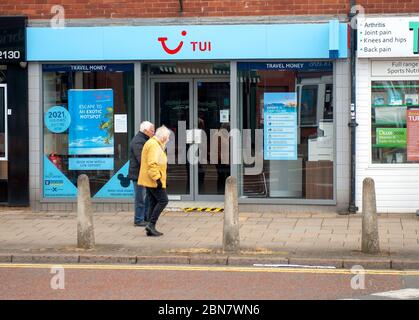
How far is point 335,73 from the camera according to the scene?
1350 centimetres

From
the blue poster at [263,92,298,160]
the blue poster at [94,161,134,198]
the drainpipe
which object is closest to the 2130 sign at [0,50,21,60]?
the blue poster at [94,161,134,198]

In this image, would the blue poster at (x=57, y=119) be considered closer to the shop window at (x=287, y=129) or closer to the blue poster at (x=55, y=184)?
the blue poster at (x=55, y=184)

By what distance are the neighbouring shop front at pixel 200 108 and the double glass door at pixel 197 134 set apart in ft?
0.07

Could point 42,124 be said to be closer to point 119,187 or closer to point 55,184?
point 55,184

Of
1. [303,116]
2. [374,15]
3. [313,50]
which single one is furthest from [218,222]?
[374,15]

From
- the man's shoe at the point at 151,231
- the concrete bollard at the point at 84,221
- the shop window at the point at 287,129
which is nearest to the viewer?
the concrete bollard at the point at 84,221

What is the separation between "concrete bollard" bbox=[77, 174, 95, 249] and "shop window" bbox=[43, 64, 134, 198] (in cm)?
392

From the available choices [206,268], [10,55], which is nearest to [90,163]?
[10,55]

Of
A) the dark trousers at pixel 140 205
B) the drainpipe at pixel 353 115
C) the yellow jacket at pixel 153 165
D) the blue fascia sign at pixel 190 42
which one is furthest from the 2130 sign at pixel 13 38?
the drainpipe at pixel 353 115

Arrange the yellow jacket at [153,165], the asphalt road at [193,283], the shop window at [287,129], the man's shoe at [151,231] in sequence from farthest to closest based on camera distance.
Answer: the shop window at [287,129]
the man's shoe at [151,231]
the yellow jacket at [153,165]
the asphalt road at [193,283]

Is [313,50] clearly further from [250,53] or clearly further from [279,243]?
[279,243]

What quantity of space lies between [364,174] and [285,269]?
16.2 ft

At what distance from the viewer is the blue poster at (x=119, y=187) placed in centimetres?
1422

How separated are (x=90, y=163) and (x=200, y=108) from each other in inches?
98.3
